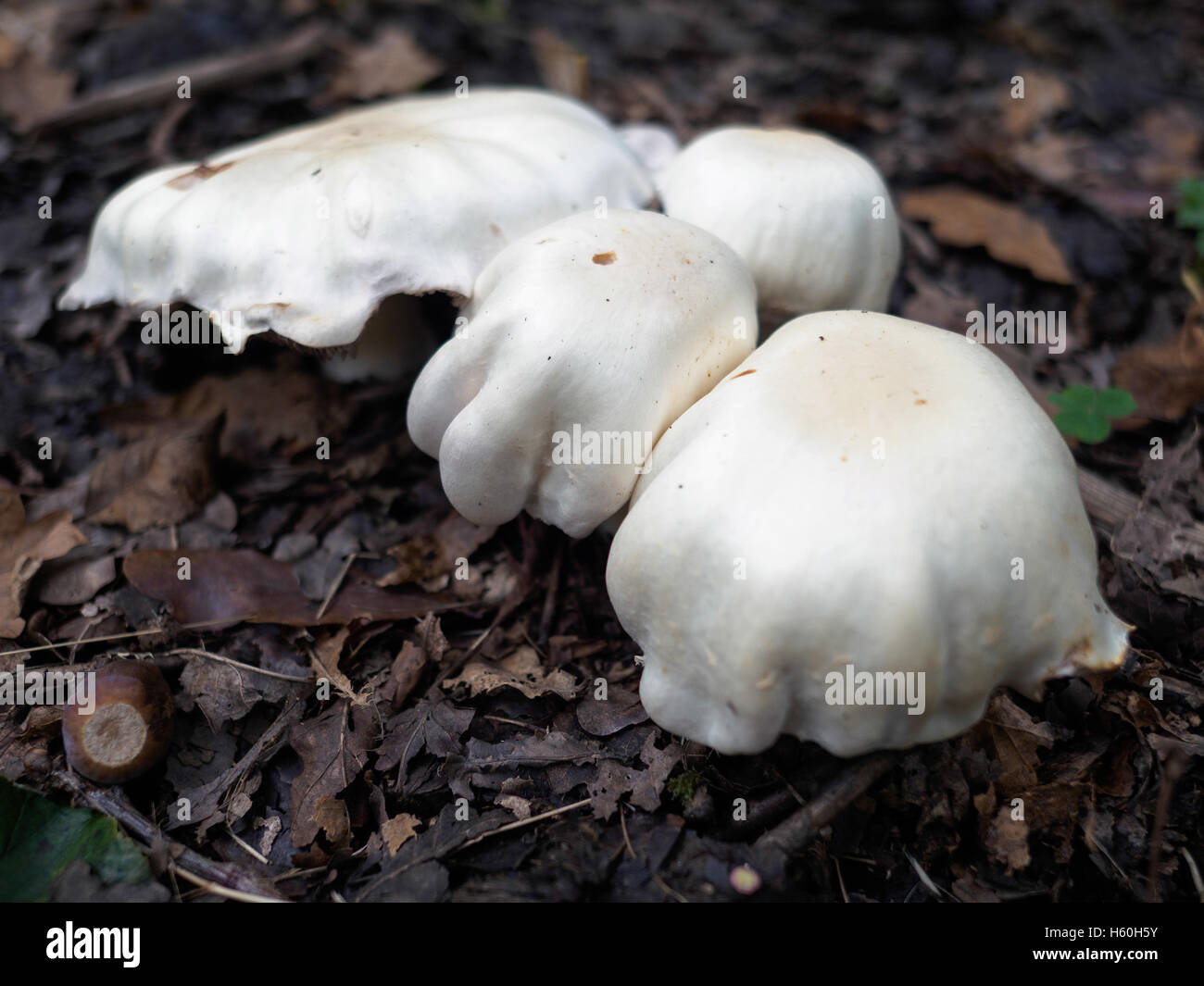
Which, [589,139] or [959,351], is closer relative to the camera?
[959,351]

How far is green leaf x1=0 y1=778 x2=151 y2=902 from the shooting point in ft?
6.99

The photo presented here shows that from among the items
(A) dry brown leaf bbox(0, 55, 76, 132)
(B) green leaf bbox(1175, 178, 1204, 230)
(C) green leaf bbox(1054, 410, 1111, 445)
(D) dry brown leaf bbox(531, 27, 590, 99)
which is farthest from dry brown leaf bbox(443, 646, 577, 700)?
(A) dry brown leaf bbox(0, 55, 76, 132)

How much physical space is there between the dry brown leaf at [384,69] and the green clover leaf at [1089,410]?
4.11 meters

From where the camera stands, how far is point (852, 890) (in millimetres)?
2240

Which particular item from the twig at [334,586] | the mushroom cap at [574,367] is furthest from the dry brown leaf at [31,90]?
the mushroom cap at [574,367]

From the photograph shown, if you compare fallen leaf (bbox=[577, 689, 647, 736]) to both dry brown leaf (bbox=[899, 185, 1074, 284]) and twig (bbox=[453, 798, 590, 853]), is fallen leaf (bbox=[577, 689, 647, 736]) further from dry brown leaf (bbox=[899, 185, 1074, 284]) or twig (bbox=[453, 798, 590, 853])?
dry brown leaf (bbox=[899, 185, 1074, 284])

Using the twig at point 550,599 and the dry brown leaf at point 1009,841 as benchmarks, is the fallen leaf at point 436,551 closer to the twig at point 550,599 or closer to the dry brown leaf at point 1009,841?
the twig at point 550,599

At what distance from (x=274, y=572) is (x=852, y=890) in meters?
2.15

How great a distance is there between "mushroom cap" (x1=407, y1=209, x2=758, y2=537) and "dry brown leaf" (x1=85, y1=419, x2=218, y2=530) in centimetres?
122

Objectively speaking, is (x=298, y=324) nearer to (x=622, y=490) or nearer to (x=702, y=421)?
(x=622, y=490)

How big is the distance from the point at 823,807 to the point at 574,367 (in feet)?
4.52

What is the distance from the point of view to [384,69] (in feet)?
17.1

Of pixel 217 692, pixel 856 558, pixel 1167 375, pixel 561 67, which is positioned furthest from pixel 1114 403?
pixel 561 67
